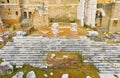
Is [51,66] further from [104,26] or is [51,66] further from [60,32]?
[104,26]

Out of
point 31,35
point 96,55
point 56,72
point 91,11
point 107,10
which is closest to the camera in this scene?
point 56,72

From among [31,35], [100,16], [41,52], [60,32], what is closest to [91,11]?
[100,16]

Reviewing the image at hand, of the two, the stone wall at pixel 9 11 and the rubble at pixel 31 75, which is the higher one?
the stone wall at pixel 9 11

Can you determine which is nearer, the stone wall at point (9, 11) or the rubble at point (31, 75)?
the rubble at point (31, 75)

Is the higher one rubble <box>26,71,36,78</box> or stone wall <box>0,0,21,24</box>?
stone wall <box>0,0,21,24</box>

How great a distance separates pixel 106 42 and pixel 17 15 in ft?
46.0

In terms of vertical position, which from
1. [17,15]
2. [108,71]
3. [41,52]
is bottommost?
[108,71]

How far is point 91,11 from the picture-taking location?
25188 millimetres

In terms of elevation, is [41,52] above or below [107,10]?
below

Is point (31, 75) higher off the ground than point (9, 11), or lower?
lower

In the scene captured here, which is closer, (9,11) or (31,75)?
(31,75)

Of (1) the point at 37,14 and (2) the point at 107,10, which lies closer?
(1) the point at 37,14

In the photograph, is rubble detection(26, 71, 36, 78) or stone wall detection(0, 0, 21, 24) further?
stone wall detection(0, 0, 21, 24)

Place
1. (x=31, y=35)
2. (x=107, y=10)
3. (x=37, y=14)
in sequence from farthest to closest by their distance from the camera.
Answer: (x=107, y=10) → (x=37, y=14) → (x=31, y=35)
